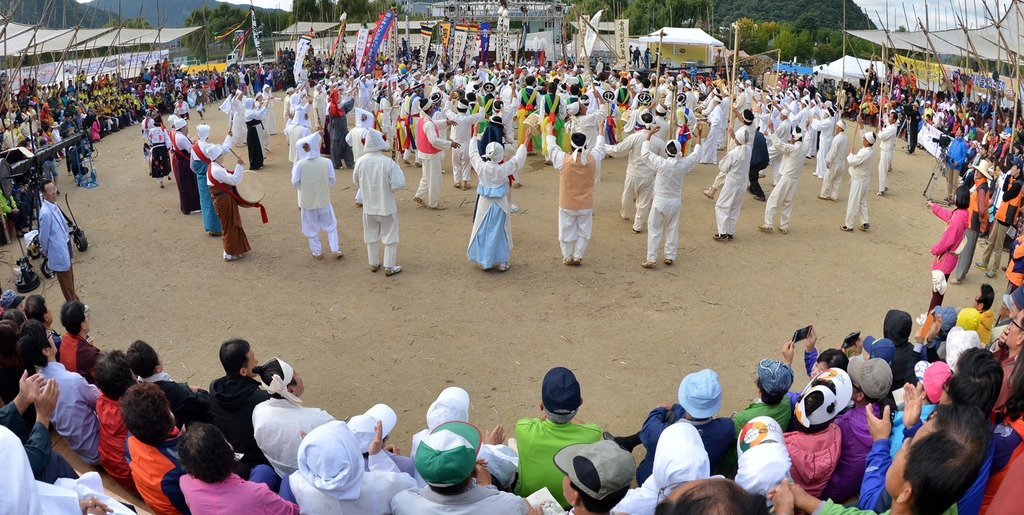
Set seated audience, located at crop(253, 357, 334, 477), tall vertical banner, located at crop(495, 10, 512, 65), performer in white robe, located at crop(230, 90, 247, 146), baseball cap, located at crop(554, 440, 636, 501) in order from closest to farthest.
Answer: baseball cap, located at crop(554, 440, 636, 501) < seated audience, located at crop(253, 357, 334, 477) < performer in white robe, located at crop(230, 90, 247, 146) < tall vertical banner, located at crop(495, 10, 512, 65)

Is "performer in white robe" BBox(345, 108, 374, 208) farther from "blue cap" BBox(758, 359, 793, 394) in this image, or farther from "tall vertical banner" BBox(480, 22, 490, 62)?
"tall vertical banner" BBox(480, 22, 490, 62)

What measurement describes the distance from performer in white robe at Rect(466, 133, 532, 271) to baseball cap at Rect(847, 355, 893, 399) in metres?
4.54

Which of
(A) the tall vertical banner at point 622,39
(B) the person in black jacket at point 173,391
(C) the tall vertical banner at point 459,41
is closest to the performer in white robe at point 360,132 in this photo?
(B) the person in black jacket at point 173,391

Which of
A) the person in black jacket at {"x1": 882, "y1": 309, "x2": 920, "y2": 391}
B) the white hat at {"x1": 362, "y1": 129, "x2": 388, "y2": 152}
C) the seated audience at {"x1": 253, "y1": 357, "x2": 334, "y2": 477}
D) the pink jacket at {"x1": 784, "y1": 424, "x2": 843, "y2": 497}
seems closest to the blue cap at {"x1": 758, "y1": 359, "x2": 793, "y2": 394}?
the pink jacket at {"x1": 784, "y1": 424, "x2": 843, "y2": 497}

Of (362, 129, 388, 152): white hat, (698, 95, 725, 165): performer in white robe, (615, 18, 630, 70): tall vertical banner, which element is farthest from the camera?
(615, 18, 630, 70): tall vertical banner

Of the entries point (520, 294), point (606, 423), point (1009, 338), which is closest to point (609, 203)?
point (520, 294)

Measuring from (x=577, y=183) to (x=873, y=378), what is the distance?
466cm

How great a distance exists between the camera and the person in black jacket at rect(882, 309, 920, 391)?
4500 mm

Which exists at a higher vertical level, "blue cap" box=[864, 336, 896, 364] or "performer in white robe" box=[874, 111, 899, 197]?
"performer in white robe" box=[874, 111, 899, 197]

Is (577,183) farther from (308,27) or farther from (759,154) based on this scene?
(308,27)

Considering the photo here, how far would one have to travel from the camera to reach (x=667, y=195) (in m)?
7.89

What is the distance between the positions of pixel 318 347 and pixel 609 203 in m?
5.87

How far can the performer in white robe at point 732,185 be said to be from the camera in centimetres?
885

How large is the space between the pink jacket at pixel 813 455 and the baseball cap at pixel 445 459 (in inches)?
62.0
